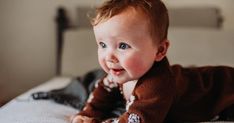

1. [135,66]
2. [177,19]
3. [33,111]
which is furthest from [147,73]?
[177,19]

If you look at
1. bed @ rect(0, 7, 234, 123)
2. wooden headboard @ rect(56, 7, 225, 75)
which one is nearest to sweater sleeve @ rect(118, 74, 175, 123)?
bed @ rect(0, 7, 234, 123)

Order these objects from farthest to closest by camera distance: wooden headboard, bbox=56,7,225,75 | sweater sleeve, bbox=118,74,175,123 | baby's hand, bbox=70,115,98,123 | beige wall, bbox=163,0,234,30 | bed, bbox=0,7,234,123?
beige wall, bbox=163,0,234,30 → wooden headboard, bbox=56,7,225,75 → bed, bbox=0,7,234,123 → baby's hand, bbox=70,115,98,123 → sweater sleeve, bbox=118,74,175,123

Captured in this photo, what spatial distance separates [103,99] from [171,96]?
0.89 ft

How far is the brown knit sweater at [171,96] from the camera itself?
0.93 meters

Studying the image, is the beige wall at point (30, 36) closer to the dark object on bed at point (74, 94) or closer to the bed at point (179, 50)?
the bed at point (179, 50)

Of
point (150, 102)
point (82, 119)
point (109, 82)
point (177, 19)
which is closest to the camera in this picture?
point (150, 102)

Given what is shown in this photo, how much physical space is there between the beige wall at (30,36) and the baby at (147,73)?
48.8 inches

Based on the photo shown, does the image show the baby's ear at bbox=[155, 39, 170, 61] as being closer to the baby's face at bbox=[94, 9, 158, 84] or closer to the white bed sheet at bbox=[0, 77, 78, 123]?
the baby's face at bbox=[94, 9, 158, 84]

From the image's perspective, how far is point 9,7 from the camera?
2.24 metres

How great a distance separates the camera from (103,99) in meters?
1.17

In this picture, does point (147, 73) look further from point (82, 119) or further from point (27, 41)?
point (27, 41)

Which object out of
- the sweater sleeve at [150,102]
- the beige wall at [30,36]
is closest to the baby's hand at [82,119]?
the sweater sleeve at [150,102]

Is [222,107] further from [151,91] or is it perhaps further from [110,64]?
[110,64]

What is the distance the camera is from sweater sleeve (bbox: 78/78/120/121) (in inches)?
45.1
